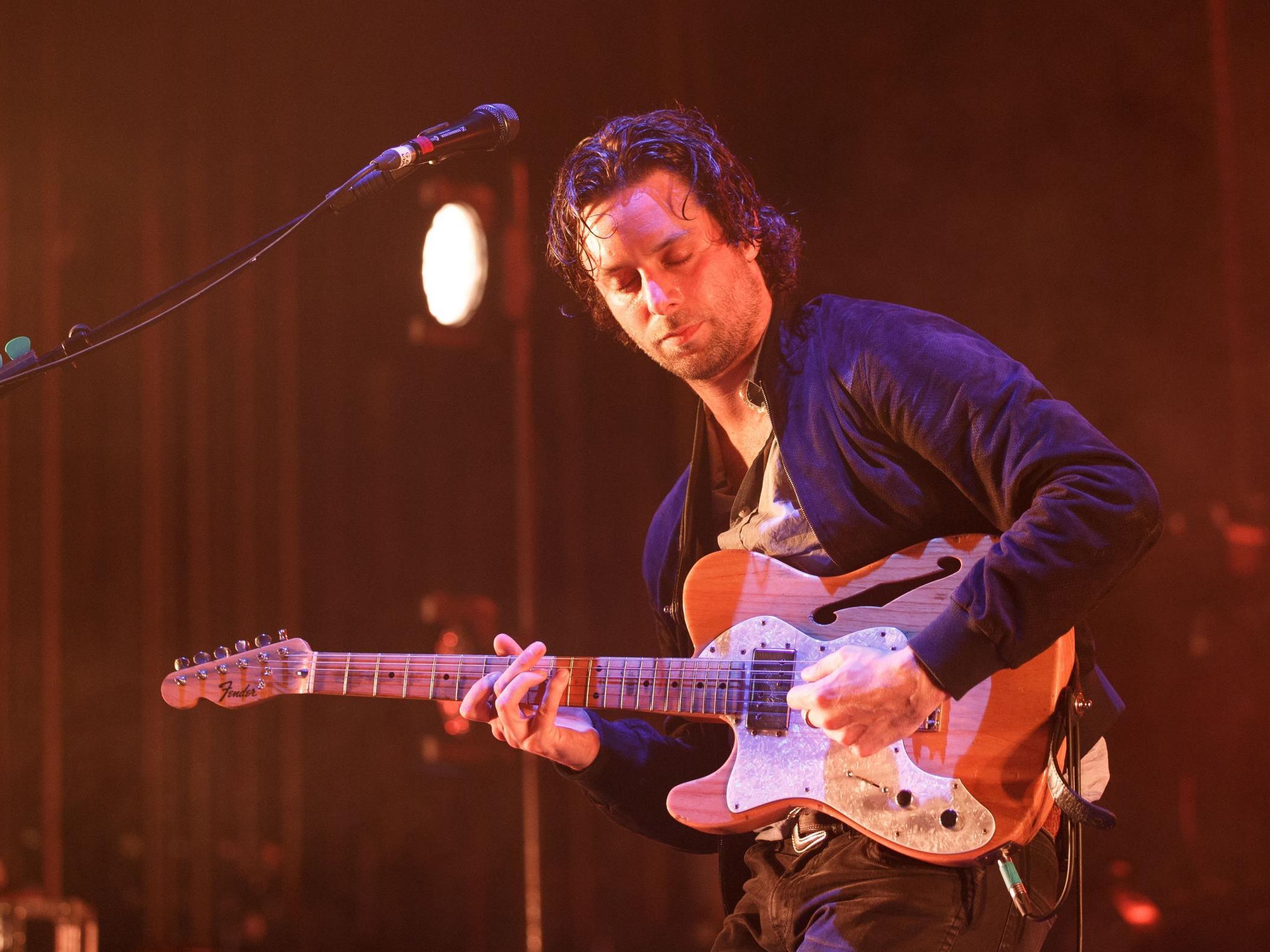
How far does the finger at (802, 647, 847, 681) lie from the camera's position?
6.46 feet

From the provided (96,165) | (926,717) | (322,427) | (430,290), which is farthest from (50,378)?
(926,717)

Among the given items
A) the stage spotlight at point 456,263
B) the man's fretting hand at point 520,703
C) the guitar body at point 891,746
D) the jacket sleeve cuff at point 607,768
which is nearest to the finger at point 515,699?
the man's fretting hand at point 520,703

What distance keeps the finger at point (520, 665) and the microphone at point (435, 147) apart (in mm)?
1070

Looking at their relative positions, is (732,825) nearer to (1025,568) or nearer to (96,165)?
(1025,568)

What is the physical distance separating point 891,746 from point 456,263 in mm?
3471

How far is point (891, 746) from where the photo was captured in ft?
6.56

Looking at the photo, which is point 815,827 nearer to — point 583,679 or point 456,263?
point 583,679

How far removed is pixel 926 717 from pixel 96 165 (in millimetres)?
4819

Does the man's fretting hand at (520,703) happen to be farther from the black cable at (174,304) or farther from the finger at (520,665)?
the black cable at (174,304)

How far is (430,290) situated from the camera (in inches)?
192

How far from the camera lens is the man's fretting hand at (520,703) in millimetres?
2393

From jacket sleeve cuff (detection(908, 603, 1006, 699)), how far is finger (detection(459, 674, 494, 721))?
1.04 meters

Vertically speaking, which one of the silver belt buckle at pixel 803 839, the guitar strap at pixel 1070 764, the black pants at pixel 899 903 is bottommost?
the black pants at pixel 899 903

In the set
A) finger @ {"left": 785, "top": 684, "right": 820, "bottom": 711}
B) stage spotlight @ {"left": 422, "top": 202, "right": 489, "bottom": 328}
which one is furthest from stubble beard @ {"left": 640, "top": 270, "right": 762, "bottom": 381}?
stage spotlight @ {"left": 422, "top": 202, "right": 489, "bottom": 328}
